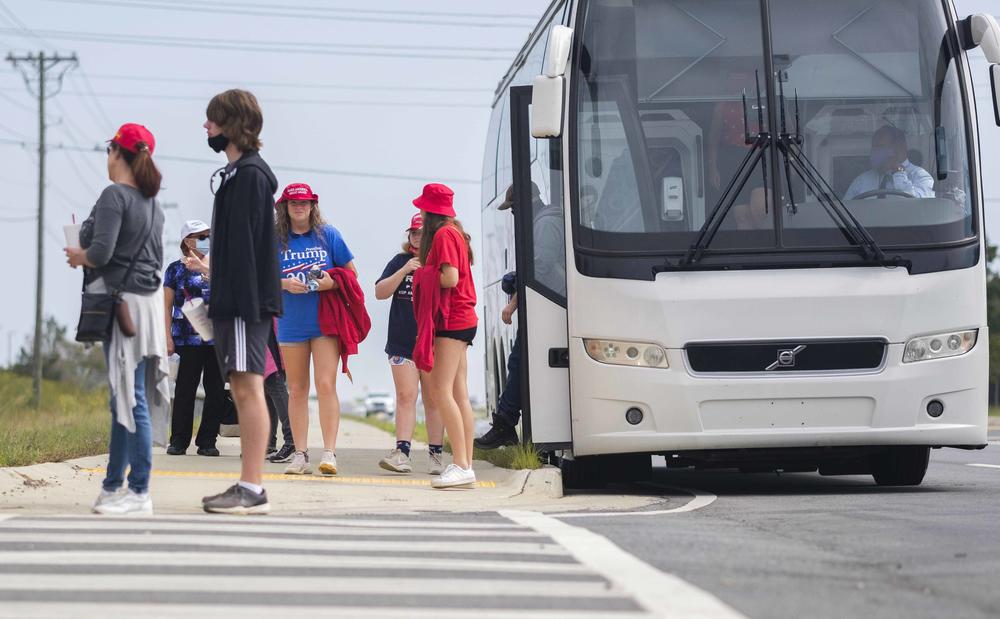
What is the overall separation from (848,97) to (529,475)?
3169 mm

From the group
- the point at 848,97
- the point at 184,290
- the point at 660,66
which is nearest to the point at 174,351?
the point at 184,290

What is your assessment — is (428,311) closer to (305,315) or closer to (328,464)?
(305,315)

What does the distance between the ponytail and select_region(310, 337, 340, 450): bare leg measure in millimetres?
3227

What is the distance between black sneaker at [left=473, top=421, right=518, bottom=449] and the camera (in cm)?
1219

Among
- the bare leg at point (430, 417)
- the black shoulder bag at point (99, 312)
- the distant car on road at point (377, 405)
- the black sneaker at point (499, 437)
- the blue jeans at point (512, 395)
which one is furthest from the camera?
the distant car on road at point (377, 405)

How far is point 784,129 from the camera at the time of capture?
1055cm

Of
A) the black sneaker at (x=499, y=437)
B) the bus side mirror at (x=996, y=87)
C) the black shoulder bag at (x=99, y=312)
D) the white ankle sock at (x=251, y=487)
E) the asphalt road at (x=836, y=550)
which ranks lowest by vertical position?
the asphalt road at (x=836, y=550)

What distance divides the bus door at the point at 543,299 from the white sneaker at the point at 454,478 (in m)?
0.67

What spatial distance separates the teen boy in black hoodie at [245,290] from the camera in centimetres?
792

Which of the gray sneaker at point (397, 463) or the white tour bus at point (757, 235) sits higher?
the white tour bus at point (757, 235)

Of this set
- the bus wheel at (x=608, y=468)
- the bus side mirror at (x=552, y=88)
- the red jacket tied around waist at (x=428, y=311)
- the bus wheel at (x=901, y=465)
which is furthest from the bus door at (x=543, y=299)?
the bus wheel at (x=901, y=465)

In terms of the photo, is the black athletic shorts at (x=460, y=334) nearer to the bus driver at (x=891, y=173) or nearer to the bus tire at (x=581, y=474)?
the bus tire at (x=581, y=474)

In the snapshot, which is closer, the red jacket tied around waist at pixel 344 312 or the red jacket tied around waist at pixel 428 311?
the red jacket tied around waist at pixel 428 311

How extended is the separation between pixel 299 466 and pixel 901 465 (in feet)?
13.6
